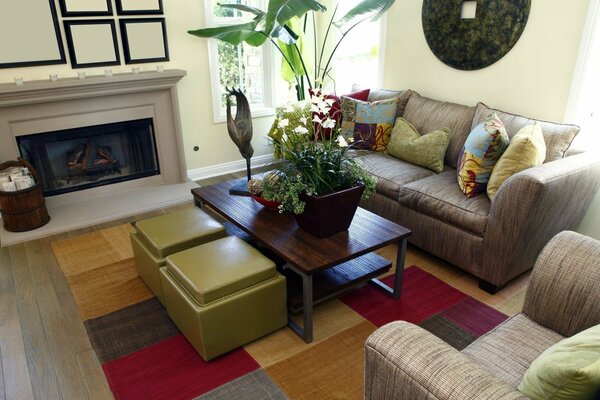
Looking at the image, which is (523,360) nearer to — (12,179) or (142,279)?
(142,279)

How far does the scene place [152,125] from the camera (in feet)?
13.4

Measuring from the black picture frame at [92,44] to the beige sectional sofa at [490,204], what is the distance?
2425 mm

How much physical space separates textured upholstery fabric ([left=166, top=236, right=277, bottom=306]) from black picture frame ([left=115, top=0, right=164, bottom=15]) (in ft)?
8.14

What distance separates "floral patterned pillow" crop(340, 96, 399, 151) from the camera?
3.54m

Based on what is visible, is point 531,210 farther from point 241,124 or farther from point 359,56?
point 359,56

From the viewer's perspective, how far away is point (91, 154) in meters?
3.96

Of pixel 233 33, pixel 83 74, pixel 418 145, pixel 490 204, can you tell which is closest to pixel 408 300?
pixel 490 204

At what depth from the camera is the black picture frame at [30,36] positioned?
10.7 feet

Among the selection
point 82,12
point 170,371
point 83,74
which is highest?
point 82,12

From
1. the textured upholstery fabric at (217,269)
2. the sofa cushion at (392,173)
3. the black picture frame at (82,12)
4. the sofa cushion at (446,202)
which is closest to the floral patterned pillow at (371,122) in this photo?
the sofa cushion at (392,173)

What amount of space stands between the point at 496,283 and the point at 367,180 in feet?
3.31

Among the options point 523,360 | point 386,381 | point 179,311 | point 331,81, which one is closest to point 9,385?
point 179,311

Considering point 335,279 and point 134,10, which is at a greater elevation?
point 134,10

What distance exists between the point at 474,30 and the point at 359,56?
140 cm
